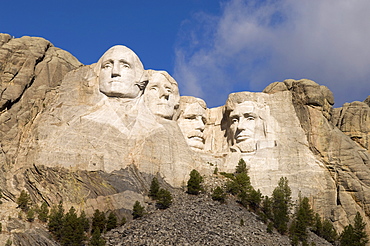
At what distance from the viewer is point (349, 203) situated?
2272 inches

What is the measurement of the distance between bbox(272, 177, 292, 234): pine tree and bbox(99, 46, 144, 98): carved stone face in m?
10.5

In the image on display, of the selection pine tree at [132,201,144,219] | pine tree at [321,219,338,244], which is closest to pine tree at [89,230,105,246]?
pine tree at [132,201,144,219]

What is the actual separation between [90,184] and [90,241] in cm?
530

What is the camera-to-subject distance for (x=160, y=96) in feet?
195

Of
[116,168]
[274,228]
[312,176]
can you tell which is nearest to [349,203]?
[312,176]

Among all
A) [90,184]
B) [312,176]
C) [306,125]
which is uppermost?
[306,125]

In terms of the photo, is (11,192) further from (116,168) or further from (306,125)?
(306,125)

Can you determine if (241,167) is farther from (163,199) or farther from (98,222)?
(98,222)

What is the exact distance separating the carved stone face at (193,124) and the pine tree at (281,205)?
22.3 ft

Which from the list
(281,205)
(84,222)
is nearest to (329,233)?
(281,205)

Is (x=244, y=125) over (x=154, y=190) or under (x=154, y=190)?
over

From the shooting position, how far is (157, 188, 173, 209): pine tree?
2055 inches

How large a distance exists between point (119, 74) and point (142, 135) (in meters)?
4.14

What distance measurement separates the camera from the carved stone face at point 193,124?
202 feet
